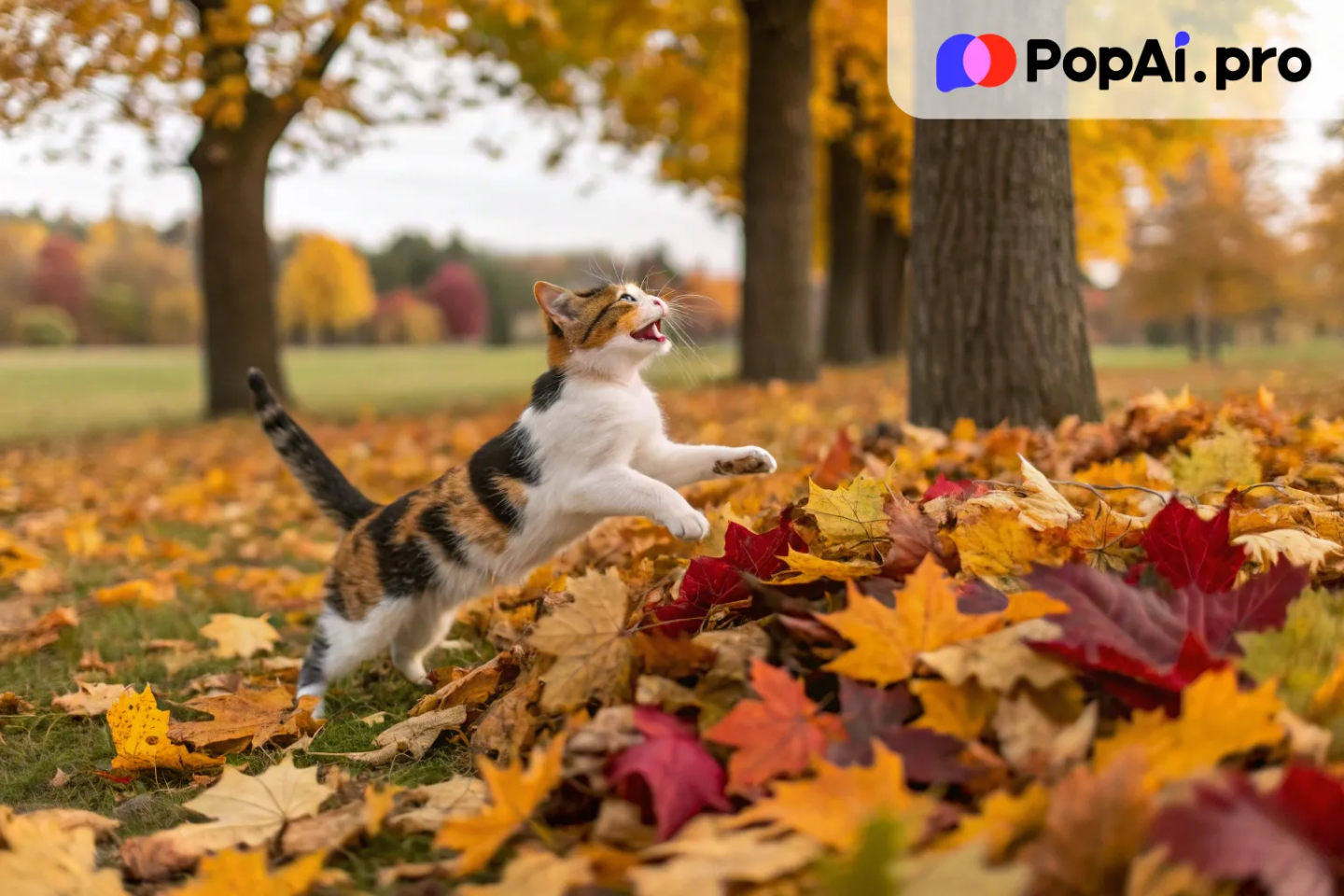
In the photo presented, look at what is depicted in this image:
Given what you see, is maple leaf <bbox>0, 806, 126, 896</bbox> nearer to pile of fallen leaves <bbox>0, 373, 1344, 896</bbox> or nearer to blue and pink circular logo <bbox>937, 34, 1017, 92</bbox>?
pile of fallen leaves <bbox>0, 373, 1344, 896</bbox>

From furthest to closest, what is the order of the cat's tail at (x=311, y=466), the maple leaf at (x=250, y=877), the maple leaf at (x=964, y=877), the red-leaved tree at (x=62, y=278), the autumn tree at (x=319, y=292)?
the autumn tree at (x=319, y=292), the red-leaved tree at (x=62, y=278), the cat's tail at (x=311, y=466), the maple leaf at (x=250, y=877), the maple leaf at (x=964, y=877)

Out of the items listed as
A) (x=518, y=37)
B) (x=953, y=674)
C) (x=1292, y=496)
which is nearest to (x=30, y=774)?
(x=953, y=674)

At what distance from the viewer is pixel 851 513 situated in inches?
79.9

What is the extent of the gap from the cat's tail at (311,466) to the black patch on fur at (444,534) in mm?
454

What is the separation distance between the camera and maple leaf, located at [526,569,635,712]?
1.72 meters

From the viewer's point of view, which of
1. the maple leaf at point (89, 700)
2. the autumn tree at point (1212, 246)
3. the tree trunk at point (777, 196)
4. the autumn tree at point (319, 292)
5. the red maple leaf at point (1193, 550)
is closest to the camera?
the red maple leaf at point (1193, 550)

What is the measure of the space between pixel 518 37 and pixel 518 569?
39.2 ft

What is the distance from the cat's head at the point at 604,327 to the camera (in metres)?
2.63

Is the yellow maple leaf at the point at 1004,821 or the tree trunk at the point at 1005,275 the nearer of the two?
the yellow maple leaf at the point at 1004,821

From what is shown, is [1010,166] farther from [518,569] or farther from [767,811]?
[767,811]

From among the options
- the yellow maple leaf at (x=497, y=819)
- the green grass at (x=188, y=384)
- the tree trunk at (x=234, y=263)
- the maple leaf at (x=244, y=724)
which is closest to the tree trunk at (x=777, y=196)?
the green grass at (x=188, y=384)

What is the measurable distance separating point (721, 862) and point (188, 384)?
29.8 m

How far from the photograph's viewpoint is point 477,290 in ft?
243

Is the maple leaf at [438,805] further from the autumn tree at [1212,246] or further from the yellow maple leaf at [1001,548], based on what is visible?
the autumn tree at [1212,246]
